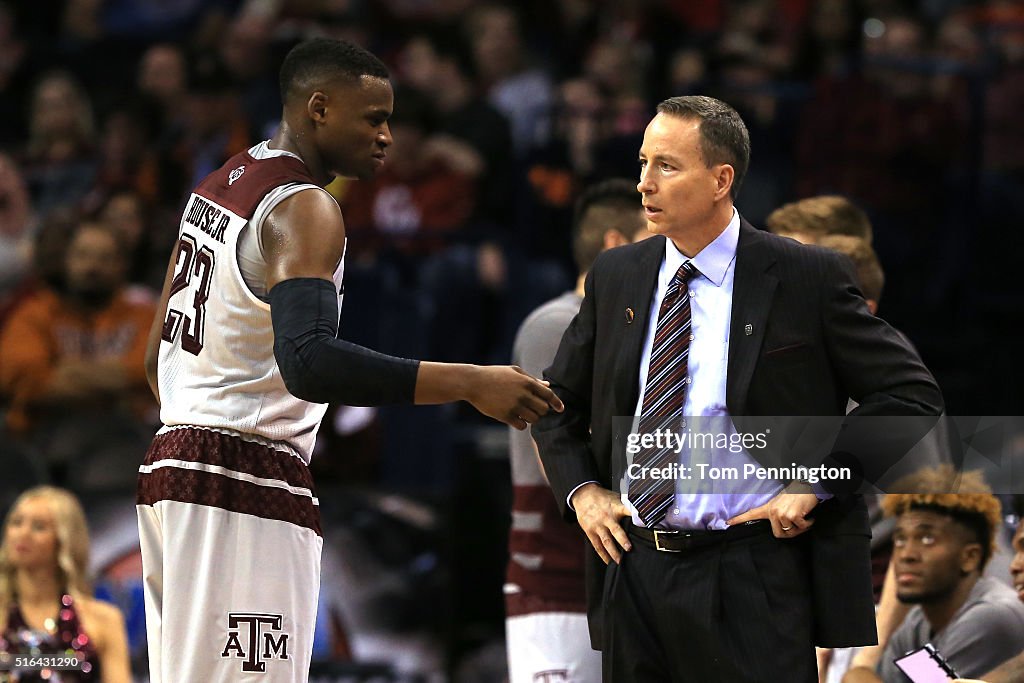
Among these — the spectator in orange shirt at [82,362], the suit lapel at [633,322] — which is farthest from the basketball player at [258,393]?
the spectator in orange shirt at [82,362]

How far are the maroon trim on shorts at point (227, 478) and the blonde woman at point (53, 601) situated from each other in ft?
7.91

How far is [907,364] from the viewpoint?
3.61 m

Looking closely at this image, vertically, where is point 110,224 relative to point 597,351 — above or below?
above

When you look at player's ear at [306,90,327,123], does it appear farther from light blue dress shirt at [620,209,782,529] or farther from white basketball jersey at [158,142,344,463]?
light blue dress shirt at [620,209,782,529]

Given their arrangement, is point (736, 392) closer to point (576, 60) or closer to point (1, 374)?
point (1, 374)

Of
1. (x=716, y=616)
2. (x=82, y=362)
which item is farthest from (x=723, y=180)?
(x=82, y=362)

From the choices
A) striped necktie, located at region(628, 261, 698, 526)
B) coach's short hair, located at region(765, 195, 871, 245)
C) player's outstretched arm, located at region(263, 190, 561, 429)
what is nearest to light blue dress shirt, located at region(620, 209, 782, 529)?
striped necktie, located at region(628, 261, 698, 526)

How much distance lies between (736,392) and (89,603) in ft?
11.9

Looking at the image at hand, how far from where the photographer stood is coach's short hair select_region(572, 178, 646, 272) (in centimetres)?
523

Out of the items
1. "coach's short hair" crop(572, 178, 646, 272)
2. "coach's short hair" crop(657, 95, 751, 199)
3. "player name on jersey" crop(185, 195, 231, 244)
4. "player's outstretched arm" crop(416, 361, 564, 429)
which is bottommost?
"player's outstretched arm" crop(416, 361, 564, 429)

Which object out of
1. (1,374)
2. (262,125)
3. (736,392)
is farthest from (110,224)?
(736,392)

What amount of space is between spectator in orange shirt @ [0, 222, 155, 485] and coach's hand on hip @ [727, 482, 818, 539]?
4.88 metres

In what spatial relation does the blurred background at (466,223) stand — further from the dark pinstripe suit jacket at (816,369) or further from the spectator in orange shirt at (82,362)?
the dark pinstripe suit jacket at (816,369)

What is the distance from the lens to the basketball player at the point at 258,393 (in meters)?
3.64
